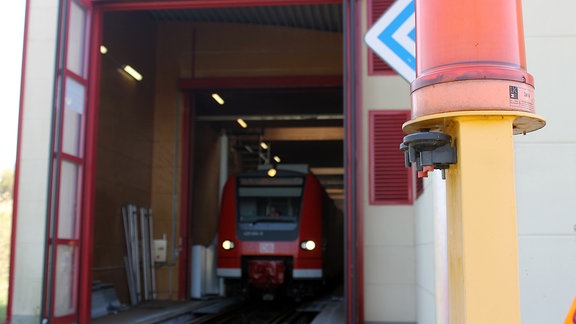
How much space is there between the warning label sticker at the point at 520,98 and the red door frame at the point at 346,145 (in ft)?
18.3

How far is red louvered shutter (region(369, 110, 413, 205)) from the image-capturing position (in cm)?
839

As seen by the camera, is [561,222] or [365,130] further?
[365,130]

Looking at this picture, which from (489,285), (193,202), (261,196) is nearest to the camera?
(489,285)

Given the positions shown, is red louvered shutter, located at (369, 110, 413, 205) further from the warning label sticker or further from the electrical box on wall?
the warning label sticker

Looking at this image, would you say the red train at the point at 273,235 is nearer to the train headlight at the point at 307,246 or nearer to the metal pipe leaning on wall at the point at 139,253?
the train headlight at the point at 307,246

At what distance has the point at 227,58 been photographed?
13250 mm

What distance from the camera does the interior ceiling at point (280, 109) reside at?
1235cm

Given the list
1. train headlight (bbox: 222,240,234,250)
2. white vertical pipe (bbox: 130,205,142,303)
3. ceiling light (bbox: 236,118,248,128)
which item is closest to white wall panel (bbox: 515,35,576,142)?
train headlight (bbox: 222,240,234,250)

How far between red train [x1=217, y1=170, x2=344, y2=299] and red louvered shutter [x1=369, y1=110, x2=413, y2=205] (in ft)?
10.6

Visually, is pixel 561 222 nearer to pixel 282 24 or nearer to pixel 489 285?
pixel 489 285

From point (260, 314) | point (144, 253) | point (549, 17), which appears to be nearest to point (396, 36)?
point (549, 17)

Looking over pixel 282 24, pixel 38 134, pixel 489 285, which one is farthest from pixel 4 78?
pixel 489 285

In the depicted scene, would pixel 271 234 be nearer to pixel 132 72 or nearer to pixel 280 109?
pixel 132 72

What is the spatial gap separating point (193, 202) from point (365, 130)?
6412 millimetres
